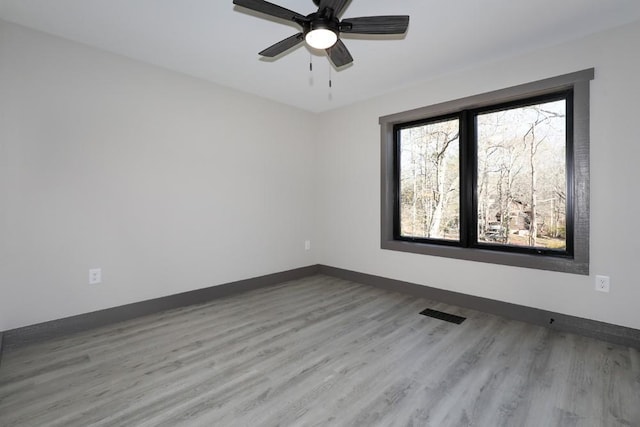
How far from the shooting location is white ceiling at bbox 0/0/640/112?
214 centimetres

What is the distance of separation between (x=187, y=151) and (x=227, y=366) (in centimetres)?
223

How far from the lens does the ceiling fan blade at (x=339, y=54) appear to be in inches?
83.4

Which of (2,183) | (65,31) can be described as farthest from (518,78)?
(2,183)

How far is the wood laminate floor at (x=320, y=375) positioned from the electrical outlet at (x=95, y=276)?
423mm

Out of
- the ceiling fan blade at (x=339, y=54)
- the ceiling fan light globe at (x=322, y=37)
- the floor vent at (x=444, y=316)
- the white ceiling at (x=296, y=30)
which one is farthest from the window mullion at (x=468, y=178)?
the ceiling fan light globe at (x=322, y=37)

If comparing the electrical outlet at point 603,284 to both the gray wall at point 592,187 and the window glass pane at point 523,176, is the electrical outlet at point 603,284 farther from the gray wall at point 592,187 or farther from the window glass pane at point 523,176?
the window glass pane at point 523,176

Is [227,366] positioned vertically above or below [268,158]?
below

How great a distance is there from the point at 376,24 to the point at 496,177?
2066 mm

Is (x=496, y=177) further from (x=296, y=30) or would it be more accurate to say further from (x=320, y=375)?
(x=320, y=375)

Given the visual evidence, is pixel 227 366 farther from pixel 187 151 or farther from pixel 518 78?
pixel 518 78

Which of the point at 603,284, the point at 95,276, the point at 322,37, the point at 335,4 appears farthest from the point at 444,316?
the point at 95,276

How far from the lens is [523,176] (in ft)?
9.59

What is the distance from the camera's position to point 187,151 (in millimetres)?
3240

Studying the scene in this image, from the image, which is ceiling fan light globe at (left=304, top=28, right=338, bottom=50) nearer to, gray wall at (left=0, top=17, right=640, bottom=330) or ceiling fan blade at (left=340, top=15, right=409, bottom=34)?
ceiling fan blade at (left=340, top=15, right=409, bottom=34)
